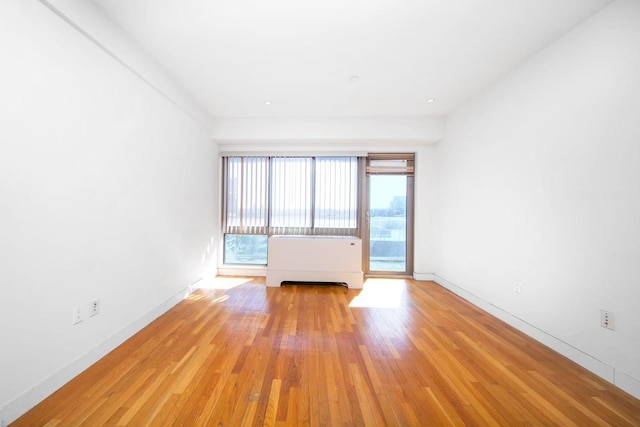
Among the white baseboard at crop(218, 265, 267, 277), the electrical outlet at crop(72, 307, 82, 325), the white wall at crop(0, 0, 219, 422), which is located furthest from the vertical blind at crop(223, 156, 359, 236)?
the electrical outlet at crop(72, 307, 82, 325)

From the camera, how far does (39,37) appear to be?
1.37 m

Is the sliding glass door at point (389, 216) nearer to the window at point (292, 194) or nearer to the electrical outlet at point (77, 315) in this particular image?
the window at point (292, 194)

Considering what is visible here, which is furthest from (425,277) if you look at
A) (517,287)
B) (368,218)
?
(517,287)

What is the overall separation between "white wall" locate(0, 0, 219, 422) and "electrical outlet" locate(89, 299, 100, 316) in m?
0.04

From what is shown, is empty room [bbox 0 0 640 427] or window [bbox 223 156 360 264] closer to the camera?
empty room [bbox 0 0 640 427]

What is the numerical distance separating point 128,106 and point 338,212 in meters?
3.09

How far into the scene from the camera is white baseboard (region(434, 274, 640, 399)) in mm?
1526

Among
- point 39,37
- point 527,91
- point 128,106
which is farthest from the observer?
point 527,91

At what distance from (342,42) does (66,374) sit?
10.6 feet

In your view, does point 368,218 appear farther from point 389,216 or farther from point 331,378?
point 331,378

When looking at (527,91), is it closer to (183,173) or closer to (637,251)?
(637,251)

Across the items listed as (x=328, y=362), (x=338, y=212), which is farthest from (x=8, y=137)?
(x=338, y=212)

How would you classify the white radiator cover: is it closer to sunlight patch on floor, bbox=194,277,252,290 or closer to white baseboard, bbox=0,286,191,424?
sunlight patch on floor, bbox=194,277,252,290

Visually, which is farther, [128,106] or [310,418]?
[128,106]
